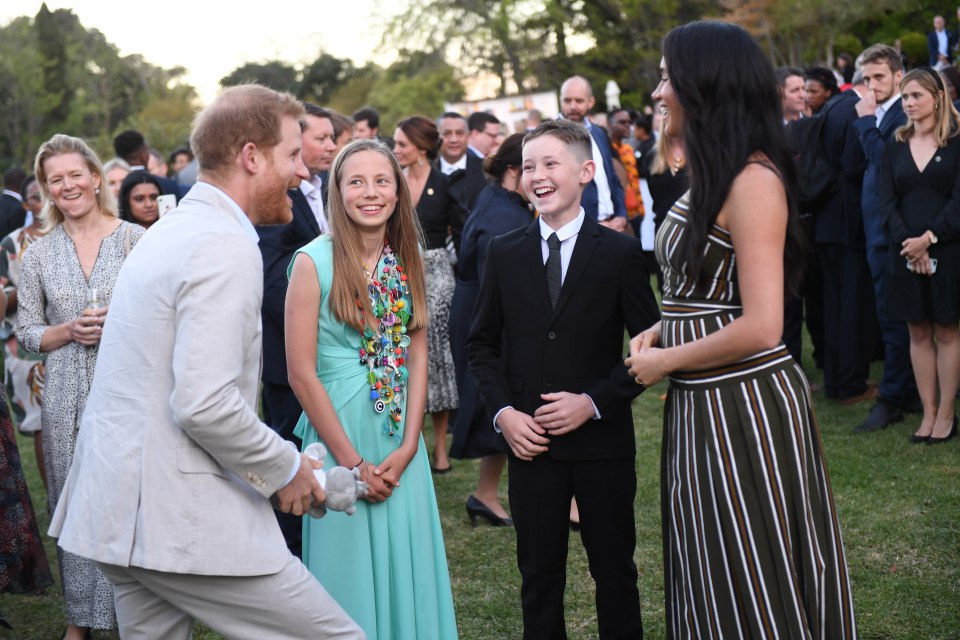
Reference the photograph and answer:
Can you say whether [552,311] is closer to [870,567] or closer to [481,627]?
[481,627]

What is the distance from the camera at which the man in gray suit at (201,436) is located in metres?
2.58

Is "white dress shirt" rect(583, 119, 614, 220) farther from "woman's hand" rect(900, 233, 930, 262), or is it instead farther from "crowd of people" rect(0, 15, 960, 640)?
"woman's hand" rect(900, 233, 930, 262)

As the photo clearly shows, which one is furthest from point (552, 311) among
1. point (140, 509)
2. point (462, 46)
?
point (462, 46)

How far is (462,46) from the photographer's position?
52000mm

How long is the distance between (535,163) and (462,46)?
4991cm

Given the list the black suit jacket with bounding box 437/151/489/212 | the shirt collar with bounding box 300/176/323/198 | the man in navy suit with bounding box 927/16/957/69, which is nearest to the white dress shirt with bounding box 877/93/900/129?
the black suit jacket with bounding box 437/151/489/212

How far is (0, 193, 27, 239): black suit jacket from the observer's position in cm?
1128

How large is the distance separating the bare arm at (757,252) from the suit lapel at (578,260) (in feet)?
3.10

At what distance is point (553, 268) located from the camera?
390 cm

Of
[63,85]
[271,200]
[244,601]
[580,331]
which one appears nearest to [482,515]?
[580,331]

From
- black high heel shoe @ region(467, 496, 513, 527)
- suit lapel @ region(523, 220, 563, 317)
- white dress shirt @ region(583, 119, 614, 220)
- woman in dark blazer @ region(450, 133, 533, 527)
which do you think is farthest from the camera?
white dress shirt @ region(583, 119, 614, 220)

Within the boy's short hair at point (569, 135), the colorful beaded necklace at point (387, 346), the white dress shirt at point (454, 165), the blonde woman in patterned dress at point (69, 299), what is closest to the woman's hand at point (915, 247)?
the boy's short hair at point (569, 135)

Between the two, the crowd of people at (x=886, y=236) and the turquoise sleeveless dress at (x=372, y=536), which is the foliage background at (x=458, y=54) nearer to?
the crowd of people at (x=886, y=236)

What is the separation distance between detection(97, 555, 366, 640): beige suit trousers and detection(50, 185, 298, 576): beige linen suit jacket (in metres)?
0.07
